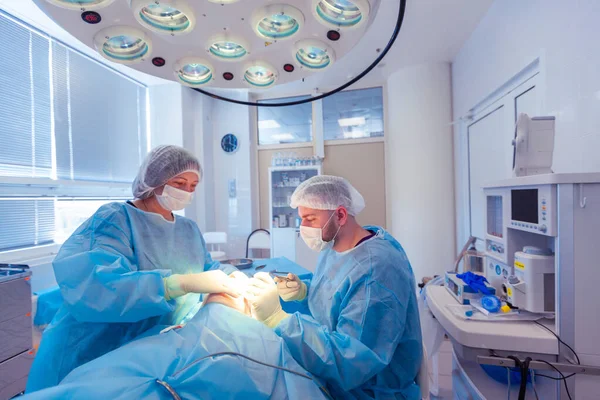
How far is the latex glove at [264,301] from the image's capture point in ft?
3.68

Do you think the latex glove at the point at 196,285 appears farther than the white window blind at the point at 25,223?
No

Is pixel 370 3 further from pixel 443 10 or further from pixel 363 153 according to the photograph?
pixel 363 153

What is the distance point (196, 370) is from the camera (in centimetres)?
74

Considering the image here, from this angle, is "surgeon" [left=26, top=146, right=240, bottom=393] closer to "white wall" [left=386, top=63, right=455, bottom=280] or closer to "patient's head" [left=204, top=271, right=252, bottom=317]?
"patient's head" [left=204, top=271, right=252, bottom=317]

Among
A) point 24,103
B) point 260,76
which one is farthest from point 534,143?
point 24,103

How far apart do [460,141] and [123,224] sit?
3377mm

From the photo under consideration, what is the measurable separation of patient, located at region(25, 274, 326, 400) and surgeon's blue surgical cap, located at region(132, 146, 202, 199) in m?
0.71

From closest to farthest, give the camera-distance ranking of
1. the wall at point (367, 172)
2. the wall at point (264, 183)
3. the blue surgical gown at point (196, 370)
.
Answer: the blue surgical gown at point (196, 370) → the wall at point (367, 172) → the wall at point (264, 183)

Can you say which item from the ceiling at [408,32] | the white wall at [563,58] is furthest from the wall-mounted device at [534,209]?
the ceiling at [408,32]

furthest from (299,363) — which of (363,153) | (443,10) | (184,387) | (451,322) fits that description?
(363,153)

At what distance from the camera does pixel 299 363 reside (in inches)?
35.8

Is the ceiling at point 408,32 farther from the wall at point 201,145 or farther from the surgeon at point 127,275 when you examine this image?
the surgeon at point 127,275

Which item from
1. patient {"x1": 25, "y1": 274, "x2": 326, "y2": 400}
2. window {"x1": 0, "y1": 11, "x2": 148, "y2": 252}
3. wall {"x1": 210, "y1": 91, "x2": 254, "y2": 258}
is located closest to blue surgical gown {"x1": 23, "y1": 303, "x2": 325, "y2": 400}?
patient {"x1": 25, "y1": 274, "x2": 326, "y2": 400}

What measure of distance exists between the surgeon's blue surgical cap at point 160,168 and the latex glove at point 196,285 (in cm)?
49
